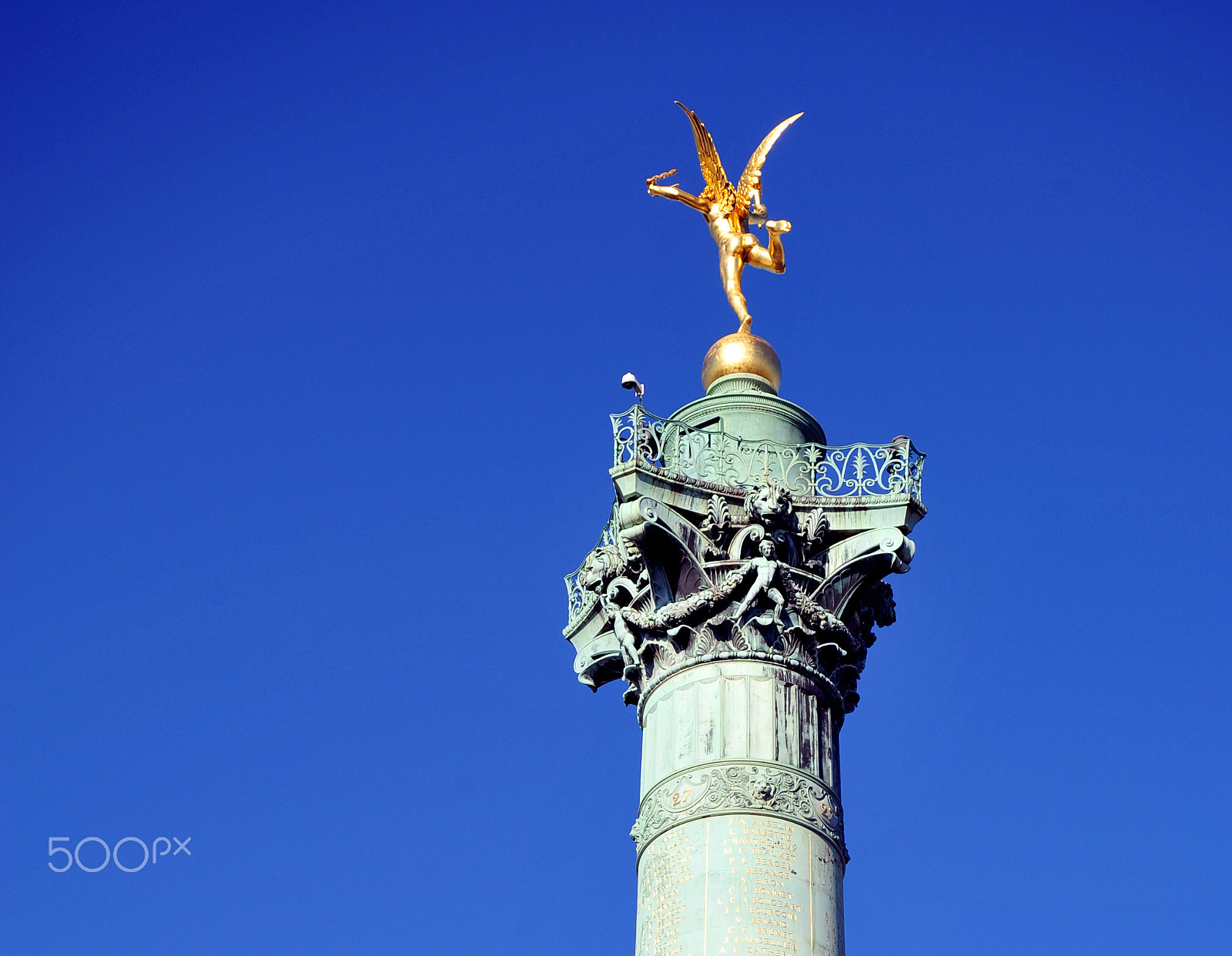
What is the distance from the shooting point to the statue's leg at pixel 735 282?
31.3 metres

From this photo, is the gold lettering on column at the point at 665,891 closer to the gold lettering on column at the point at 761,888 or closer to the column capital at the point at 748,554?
the gold lettering on column at the point at 761,888

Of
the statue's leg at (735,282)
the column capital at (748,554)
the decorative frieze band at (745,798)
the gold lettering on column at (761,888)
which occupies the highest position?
the statue's leg at (735,282)

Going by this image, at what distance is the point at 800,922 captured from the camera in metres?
23.5

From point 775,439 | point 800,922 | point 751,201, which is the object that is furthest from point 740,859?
point 751,201

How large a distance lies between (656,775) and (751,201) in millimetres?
11251

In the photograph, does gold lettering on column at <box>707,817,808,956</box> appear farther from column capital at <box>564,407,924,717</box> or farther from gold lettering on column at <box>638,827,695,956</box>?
column capital at <box>564,407,924,717</box>

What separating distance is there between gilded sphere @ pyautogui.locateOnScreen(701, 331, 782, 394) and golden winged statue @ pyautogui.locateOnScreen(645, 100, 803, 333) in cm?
159

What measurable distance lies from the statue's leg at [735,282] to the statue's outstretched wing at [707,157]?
1271mm

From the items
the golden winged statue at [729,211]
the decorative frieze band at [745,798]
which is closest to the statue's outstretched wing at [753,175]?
the golden winged statue at [729,211]

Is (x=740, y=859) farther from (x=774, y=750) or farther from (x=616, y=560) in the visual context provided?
(x=616, y=560)

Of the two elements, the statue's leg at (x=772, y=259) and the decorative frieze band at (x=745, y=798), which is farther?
the statue's leg at (x=772, y=259)

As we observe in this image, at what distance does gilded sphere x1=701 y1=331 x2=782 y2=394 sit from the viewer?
30.0 metres

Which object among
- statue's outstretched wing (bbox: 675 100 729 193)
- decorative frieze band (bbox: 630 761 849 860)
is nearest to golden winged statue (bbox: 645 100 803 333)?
statue's outstretched wing (bbox: 675 100 729 193)

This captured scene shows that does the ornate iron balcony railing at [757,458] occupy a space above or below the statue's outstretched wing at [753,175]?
below
